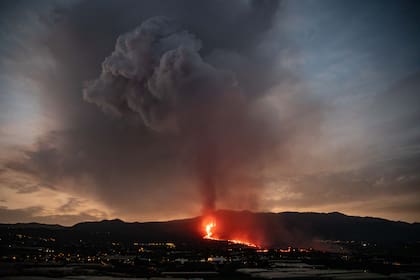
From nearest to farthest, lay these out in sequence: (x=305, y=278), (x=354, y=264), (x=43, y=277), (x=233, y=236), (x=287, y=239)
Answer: (x=43, y=277), (x=305, y=278), (x=354, y=264), (x=233, y=236), (x=287, y=239)

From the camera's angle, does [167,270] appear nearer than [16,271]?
No


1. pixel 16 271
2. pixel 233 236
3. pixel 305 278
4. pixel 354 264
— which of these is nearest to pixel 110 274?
pixel 16 271

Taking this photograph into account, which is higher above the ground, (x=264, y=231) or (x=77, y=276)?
(x=264, y=231)

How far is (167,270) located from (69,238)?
11087 cm

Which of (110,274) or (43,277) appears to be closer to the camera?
(43,277)

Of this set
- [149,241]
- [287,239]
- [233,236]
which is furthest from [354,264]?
[149,241]

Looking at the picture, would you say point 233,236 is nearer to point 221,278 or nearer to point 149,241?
point 149,241

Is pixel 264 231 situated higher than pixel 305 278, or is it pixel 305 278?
pixel 264 231

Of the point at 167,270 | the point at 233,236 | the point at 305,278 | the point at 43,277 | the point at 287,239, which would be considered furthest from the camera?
the point at 287,239

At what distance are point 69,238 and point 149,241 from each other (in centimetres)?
3789

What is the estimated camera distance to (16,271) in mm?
58688

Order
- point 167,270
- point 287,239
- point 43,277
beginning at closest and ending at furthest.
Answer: point 43,277
point 167,270
point 287,239

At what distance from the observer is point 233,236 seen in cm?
15838

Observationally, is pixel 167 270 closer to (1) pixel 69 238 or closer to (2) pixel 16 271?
(2) pixel 16 271
